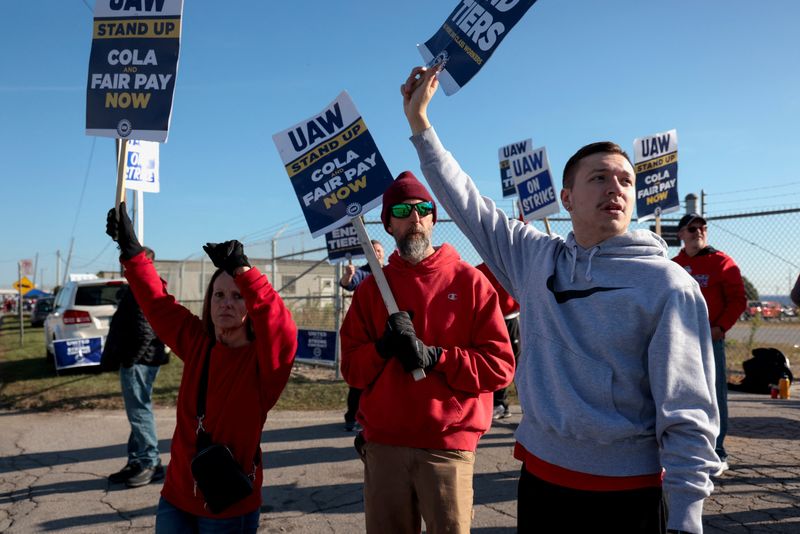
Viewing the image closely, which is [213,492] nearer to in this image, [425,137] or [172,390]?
[425,137]

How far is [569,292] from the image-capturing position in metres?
2.04

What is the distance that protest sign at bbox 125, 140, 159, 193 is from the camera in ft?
25.8

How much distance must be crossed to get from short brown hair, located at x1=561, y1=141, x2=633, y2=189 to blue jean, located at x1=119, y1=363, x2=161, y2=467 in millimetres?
4316

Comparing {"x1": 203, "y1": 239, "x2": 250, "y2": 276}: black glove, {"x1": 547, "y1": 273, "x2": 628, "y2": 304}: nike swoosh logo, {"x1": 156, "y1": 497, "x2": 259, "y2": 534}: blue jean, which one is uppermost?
{"x1": 203, "y1": 239, "x2": 250, "y2": 276}: black glove

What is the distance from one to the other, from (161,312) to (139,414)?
272cm

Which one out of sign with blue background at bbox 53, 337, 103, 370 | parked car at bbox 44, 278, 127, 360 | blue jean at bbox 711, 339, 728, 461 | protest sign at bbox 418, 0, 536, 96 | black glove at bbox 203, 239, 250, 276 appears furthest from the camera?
parked car at bbox 44, 278, 127, 360

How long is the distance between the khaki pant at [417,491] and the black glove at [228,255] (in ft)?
3.41

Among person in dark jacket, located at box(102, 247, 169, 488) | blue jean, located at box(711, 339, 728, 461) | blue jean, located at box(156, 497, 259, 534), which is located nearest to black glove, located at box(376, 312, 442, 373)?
blue jean, located at box(156, 497, 259, 534)

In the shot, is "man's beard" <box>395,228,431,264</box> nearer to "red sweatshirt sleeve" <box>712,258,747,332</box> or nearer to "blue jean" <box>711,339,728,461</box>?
"blue jean" <box>711,339,728,461</box>

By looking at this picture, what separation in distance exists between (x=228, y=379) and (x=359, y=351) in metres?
0.60

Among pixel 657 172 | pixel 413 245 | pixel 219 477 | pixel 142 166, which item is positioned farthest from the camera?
pixel 142 166

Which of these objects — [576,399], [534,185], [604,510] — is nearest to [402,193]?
[576,399]

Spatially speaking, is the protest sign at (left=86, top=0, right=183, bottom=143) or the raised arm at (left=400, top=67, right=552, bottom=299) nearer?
the raised arm at (left=400, top=67, right=552, bottom=299)

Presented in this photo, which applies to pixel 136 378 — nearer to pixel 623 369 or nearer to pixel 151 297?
pixel 151 297
